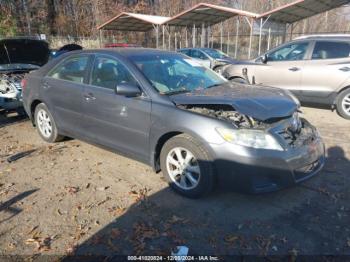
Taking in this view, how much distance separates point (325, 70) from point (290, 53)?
1057 mm

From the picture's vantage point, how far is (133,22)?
82.8 feet

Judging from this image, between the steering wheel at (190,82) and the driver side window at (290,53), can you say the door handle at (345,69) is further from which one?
the steering wheel at (190,82)

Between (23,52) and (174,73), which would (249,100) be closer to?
(174,73)

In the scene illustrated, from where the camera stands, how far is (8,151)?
17.5 ft

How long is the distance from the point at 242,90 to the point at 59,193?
104 inches

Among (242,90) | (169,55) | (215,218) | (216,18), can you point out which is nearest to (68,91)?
(169,55)

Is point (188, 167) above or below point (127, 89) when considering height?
below

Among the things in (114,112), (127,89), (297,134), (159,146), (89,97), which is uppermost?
(127,89)

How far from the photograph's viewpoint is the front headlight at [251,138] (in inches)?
125

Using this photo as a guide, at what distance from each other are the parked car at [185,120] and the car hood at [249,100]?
12 millimetres

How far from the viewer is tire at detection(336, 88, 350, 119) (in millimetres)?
7114

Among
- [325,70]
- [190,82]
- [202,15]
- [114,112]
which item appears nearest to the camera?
[114,112]

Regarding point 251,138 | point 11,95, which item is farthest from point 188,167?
point 11,95

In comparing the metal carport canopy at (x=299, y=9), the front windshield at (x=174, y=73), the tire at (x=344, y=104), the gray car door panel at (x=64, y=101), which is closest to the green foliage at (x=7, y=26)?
the metal carport canopy at (x=299, y=9)
